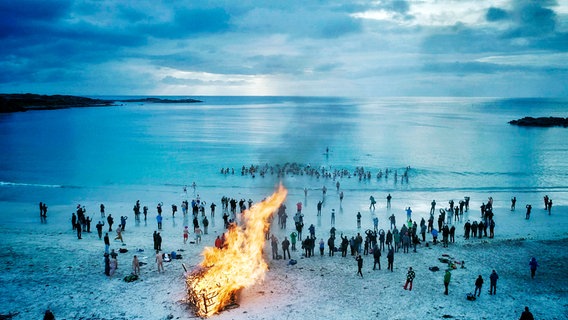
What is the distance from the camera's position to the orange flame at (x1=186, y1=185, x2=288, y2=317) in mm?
14641

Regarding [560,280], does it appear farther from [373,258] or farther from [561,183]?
[561,183]

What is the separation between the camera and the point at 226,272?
612 inches

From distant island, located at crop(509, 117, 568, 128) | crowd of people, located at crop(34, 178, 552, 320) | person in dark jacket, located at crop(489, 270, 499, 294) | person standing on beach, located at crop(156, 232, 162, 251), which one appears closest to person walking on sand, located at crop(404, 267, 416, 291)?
crowd of people, located at crop(34, 178, 552, 320)

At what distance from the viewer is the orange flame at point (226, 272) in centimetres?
1464

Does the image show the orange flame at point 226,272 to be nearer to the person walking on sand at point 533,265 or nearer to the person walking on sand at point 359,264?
the person walking on sand at point 359,264

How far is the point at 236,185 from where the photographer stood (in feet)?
136

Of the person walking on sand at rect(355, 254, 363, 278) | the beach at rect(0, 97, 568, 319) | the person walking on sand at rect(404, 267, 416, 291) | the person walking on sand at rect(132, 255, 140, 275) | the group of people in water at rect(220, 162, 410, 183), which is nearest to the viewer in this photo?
the beach at rect(0, 97, 568, 319)

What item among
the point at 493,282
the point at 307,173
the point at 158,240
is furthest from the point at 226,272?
the point at 307,173

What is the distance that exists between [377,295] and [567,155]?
201 feet

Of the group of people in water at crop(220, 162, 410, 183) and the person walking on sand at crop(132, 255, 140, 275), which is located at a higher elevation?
the group of people in water at crop(220, 162, 410, 183)

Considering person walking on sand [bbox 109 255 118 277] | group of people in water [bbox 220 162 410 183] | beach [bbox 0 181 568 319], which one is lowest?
beach [bbox 0 181 568 319]

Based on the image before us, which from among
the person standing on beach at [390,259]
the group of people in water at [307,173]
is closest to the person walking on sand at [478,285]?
the person standing on beach at [390,259]

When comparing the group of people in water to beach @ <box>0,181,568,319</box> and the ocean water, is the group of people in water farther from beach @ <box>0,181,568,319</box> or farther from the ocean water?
beach @ <box>0,181,568,319</box>

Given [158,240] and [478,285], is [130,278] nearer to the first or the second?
[158,240]
